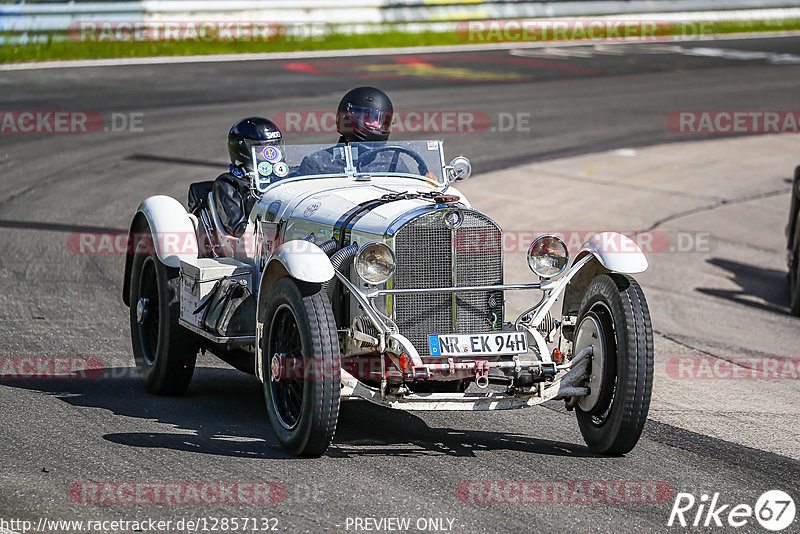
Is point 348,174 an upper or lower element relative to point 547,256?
upper

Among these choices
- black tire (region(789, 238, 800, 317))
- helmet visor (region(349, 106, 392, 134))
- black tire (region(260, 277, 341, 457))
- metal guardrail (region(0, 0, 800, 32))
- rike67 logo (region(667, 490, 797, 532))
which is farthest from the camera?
metal guardrail (region(0, 0, 800, 32))

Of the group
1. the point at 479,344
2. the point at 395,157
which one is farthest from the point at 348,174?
the point at 479,344

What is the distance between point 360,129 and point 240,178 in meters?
0.89

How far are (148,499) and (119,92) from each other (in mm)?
16019

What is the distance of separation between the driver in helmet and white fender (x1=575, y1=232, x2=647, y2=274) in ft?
5.18

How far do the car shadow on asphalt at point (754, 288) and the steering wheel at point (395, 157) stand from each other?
5.50 m

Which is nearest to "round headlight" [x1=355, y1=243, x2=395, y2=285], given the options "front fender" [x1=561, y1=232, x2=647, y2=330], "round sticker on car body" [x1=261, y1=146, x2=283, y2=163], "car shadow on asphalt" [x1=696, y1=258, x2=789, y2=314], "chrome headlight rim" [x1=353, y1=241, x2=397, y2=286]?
"chrome headlight rim" [x1=353, y1=241, x2=397, y2=286]

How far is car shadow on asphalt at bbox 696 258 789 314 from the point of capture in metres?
12.6

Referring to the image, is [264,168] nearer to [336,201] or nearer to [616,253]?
[336,201]

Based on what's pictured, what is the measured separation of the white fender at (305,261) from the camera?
21.0 feet

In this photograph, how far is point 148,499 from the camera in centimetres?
581

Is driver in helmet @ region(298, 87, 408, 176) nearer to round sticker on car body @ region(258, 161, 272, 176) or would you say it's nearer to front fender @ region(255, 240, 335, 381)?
round sticker on car body @ region(258, 161, 272, 176)

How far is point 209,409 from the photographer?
7633 mm

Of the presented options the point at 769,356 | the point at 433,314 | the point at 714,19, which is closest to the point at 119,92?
the point at 769,356
